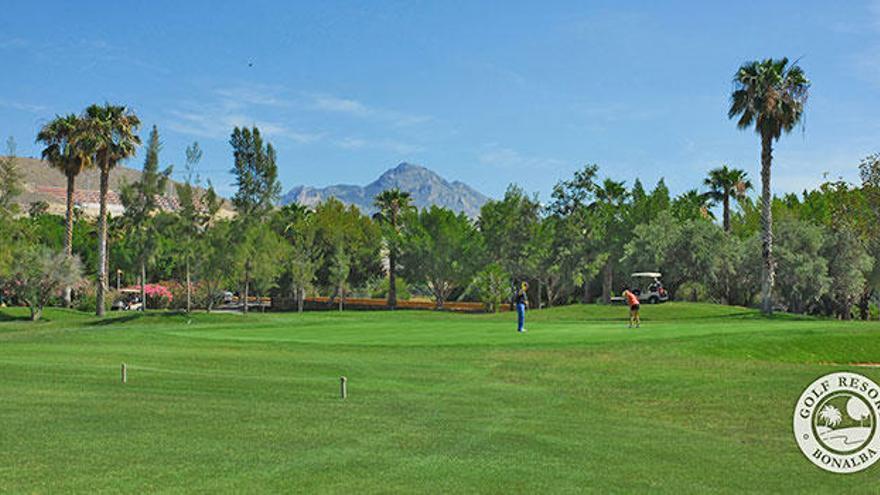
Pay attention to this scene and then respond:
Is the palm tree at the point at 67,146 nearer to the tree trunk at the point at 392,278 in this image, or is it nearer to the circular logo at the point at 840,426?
the tree trunk at the point at 392,278

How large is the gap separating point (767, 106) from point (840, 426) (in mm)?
43492

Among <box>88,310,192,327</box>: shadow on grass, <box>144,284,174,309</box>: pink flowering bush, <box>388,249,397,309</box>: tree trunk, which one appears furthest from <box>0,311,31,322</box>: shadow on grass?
<box>388,249,397,309</box>: tree trunk

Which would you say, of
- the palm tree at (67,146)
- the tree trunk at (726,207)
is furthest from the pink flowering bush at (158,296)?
the tree trunk at (726,207)

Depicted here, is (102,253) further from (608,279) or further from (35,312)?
(608,279)

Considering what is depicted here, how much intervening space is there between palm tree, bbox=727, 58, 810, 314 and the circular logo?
125 ft

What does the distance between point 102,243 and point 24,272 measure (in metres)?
5.42

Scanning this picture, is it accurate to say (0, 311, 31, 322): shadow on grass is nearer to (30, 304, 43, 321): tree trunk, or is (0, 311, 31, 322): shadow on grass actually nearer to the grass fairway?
(30, 304, 43, 321): tree trunk

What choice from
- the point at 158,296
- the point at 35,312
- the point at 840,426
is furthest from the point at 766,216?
the point at 158,296

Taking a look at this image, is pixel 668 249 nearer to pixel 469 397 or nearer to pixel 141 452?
pixel 469 397

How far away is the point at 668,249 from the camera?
6888 centimetres

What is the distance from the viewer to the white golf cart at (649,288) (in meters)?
65.8

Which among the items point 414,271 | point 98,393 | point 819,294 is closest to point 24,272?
point 414,271

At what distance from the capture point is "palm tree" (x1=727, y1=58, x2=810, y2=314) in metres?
53.3

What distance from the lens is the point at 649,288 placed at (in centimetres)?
6725
